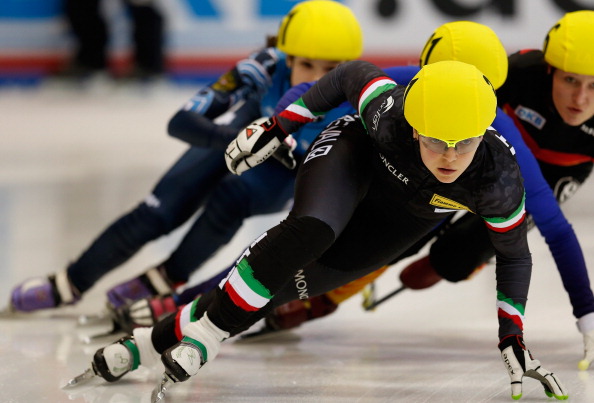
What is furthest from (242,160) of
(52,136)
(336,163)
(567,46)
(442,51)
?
(52,136)

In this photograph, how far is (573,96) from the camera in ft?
12.1

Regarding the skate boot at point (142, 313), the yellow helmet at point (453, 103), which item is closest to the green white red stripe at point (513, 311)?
the yellow helmet at point (453, 103)

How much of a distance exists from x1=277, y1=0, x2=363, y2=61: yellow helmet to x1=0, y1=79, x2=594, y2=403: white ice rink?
43.8 inches

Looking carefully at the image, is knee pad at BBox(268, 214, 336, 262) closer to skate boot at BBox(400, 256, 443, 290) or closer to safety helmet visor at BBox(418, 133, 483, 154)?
safety helmet visor at BBox(418, 133, 483, 154)

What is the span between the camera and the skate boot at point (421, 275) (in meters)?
4.03

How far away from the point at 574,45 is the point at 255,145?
125 cm

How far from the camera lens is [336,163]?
3045 millimetres

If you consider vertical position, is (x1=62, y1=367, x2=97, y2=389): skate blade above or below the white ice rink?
above

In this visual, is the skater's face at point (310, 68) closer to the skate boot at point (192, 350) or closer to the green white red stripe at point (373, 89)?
the green white red stripe at point (373, 89)

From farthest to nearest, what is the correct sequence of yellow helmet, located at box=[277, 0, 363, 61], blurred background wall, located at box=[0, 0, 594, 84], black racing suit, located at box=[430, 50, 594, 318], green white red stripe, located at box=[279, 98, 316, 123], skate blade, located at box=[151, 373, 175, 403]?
blurred background wall, located at box=[0, 0, 594, 84] < yellow helmet, located at box=[277, 0, 363, 61] < black racing suit, located at box=[430, 50, 594, 318] < green white red stripe, located at box=[279, 98, 316, 123] < skate blade, located at box=[151, 373, 175, 403]

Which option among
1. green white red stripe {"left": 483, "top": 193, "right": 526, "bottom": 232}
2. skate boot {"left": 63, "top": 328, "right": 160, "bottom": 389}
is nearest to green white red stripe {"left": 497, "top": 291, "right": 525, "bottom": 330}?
green white red stripe {"left": 483, "top": 193, "right": 526, "bottom": 232}

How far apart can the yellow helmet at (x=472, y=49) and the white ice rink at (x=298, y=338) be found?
1026mm

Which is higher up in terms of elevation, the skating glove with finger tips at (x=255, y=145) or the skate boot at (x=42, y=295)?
the skating glove with finger tips at (x=255, y=145)

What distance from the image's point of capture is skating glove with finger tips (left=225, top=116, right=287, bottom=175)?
316cm
